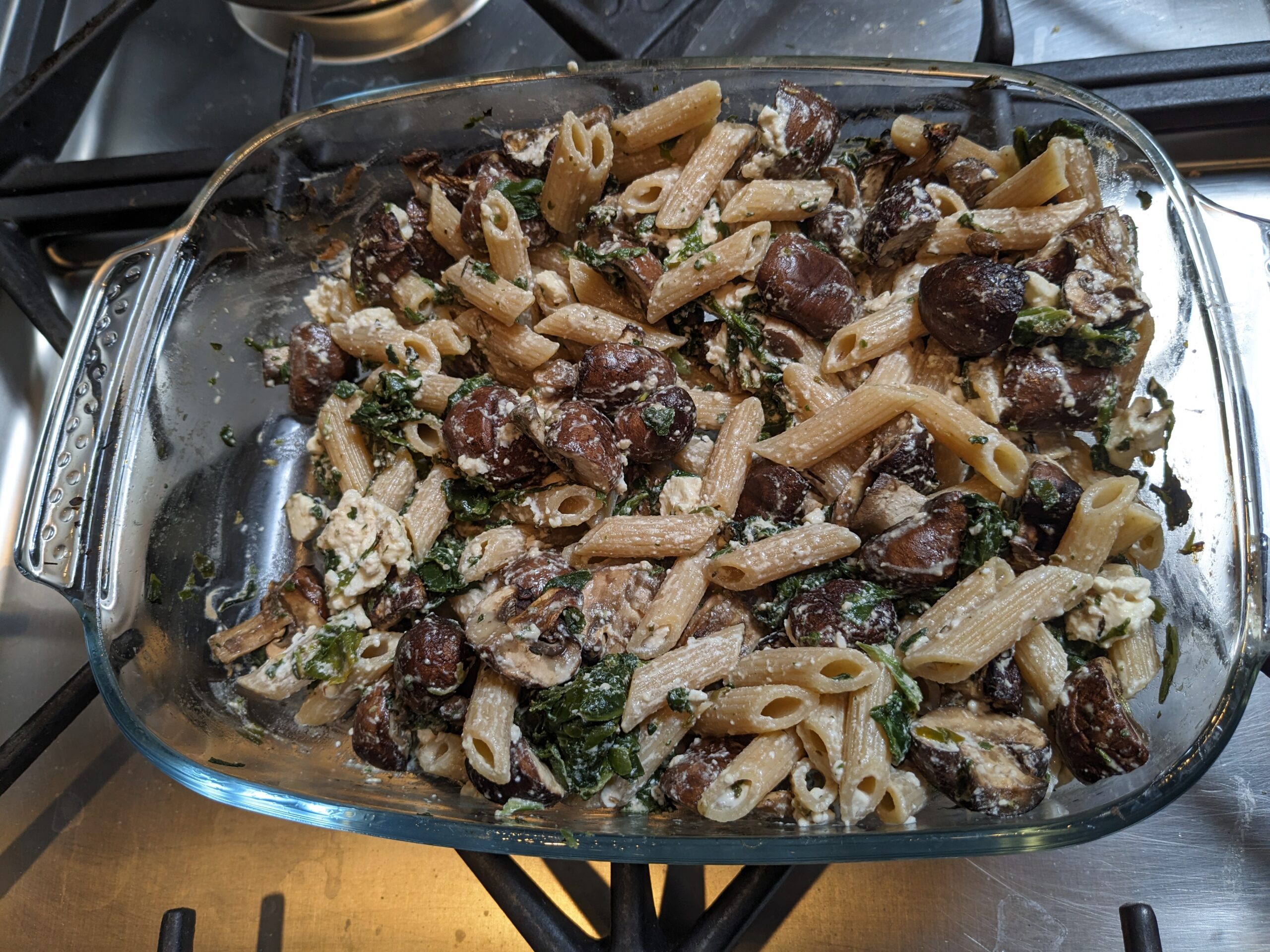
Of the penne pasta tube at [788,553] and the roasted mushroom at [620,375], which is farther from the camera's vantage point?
the roasted mushroom at [620,375]

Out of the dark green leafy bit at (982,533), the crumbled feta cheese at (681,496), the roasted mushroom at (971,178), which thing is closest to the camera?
the dark green leafy bit at (982,533)

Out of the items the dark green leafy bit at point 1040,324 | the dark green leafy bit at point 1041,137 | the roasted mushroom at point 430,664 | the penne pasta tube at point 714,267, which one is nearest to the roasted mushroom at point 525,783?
the roasted mushroom at point 430,664

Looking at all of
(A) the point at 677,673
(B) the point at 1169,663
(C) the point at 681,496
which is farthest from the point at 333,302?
(B) the point at 1169,663

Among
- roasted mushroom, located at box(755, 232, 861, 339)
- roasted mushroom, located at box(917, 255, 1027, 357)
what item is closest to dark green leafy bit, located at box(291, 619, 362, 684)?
roasted mushroom, located at box(755, 232, 861, 339)

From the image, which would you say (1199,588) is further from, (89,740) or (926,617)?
(89,740)

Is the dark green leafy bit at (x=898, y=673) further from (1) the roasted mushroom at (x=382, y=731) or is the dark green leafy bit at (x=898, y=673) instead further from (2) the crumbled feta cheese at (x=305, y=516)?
(2) the crumbled feta cheese at (x=305, y=516)

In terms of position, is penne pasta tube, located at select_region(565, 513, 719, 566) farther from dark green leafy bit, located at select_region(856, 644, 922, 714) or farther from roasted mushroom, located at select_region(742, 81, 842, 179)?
roasted mushroom, located at select_region(742, 81, 842, 179)
